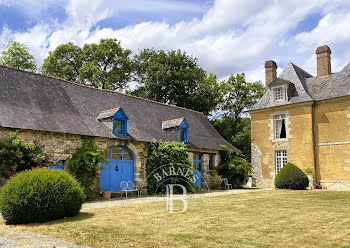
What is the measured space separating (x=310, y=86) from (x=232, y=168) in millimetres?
6512

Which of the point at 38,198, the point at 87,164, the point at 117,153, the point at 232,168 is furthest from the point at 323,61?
the point at 38,198

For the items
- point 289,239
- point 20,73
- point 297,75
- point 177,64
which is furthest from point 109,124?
point 177,64

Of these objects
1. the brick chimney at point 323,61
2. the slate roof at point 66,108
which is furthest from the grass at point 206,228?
the brick chimney at point 323,61

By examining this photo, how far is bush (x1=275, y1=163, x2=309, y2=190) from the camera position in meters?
16.8

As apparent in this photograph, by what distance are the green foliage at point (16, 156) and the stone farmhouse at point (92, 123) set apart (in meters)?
0.51

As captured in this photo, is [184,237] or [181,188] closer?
[184,237]

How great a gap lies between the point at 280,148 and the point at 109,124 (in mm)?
10370

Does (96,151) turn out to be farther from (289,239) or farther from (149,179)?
(289,239)

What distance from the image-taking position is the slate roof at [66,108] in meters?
12.0

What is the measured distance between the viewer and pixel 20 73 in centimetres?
1391

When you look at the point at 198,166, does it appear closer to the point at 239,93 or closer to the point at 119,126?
the point at 119,126

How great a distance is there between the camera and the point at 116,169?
1397cm

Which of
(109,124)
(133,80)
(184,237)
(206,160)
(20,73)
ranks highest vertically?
(133,80)

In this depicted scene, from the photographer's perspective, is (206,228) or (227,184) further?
(227,184)
